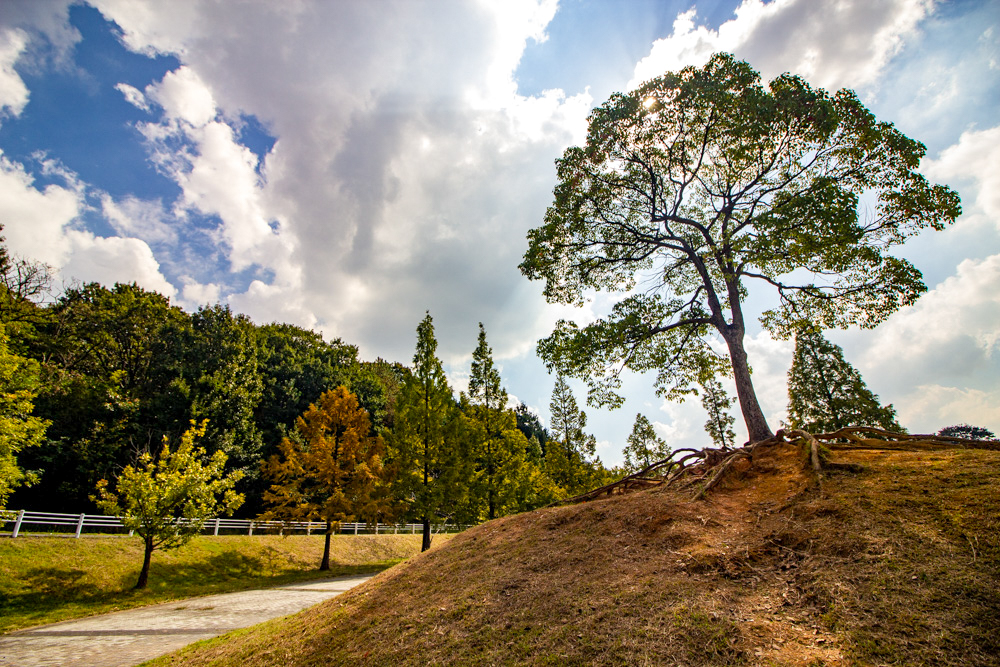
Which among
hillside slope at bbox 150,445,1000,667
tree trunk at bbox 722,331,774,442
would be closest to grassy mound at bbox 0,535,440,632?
hillside slope at bbox 150,445,1000,667

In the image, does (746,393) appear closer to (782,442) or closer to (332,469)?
(782,442)

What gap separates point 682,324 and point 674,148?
15.3ft

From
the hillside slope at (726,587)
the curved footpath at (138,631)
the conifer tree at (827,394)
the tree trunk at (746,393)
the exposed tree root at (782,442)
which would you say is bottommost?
the curved footpath at (138,631)

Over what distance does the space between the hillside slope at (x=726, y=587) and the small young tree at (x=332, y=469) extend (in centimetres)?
1412

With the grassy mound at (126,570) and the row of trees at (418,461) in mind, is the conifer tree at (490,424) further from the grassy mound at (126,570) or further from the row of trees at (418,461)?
the grassy mound at (126,570)

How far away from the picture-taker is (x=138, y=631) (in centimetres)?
1021

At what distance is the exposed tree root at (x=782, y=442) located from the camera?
7184mm

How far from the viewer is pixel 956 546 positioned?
4.09 meters

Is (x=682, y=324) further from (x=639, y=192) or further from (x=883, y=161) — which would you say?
(x=883, y=161)

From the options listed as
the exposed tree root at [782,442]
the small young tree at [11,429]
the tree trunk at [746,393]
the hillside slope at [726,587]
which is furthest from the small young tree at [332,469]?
the tree trunk at [746,393]

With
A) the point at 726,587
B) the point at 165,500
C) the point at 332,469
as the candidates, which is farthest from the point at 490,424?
the point at 726,587

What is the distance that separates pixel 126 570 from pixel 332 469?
8444 millimetres

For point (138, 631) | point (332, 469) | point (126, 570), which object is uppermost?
point (332, 469)

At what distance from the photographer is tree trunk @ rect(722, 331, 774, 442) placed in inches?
368
